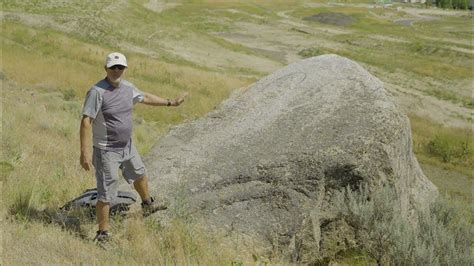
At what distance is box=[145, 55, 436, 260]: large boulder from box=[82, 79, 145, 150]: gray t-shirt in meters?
1.23

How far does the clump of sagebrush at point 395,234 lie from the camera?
250 inches

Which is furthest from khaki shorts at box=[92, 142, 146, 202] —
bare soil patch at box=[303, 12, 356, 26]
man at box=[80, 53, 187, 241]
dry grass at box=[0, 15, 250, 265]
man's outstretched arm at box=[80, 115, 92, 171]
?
bare soil patch at box=[303, 12, 356, 26]

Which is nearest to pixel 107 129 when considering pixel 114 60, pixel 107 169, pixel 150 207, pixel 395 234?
pixel 107 169

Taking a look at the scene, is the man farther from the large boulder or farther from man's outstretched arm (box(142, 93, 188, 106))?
→ the large boulder

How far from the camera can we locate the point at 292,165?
691 centimetres

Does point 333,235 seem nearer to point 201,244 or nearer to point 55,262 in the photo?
point 201,244

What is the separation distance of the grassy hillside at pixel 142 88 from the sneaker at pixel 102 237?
0.41 ft

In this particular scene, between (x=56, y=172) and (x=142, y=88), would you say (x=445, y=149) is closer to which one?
(x=142, y=88)

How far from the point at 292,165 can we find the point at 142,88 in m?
16.7

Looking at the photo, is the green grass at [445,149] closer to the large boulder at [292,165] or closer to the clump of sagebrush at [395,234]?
the large boulder at [292,165]

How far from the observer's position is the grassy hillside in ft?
19.3

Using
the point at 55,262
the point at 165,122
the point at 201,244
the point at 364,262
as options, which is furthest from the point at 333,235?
the point at 165,122

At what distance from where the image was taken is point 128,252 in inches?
218

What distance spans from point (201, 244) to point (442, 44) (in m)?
72.0
